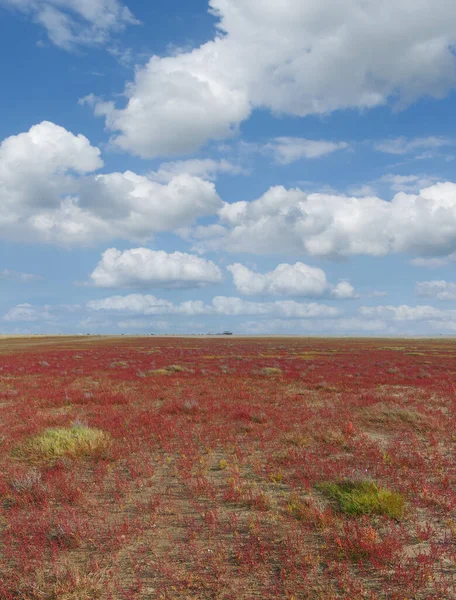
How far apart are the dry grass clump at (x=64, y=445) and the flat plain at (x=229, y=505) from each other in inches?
1.6

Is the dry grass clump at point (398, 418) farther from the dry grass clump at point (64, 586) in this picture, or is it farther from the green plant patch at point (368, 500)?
the dry grass clump at point (64, 586)

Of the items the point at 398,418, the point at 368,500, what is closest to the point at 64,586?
the point at 368,500

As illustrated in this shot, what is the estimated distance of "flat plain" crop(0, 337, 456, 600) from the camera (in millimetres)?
4777

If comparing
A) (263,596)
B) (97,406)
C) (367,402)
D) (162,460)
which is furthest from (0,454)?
(367,402)

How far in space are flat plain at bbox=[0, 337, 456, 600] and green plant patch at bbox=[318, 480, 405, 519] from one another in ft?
0.10

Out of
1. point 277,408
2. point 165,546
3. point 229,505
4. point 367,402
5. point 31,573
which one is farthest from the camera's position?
point 367,402

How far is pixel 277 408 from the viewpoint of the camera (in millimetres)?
16453

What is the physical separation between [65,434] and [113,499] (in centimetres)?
408

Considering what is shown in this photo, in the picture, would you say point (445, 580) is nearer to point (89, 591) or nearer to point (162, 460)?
point (89, 591)

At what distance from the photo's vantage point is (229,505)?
7.14m

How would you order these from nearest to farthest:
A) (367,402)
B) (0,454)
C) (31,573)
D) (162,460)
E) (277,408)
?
(31,573) → (162,460) → (0,454) → (277,408) → (367,402)

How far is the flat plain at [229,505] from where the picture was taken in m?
4.78

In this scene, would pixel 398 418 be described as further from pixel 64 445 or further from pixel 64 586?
pixel 64 586

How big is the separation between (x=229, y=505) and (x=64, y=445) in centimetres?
539
